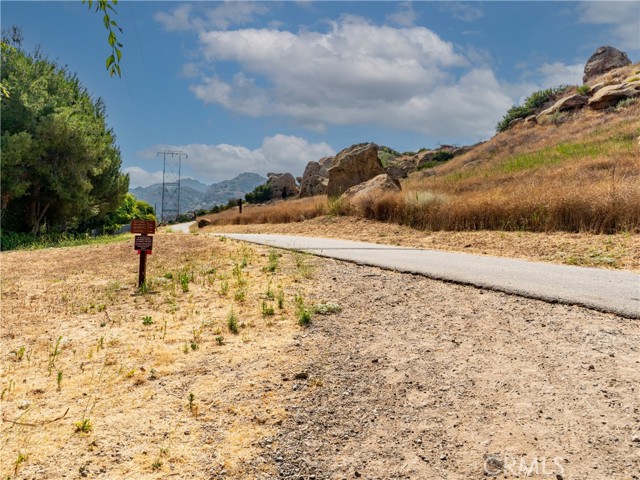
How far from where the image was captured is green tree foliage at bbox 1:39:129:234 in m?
19.0

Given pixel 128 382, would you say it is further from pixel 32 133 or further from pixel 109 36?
pixel 32 133

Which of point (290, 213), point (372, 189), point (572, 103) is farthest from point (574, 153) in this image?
point (572, 103)

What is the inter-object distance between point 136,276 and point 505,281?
7.26m

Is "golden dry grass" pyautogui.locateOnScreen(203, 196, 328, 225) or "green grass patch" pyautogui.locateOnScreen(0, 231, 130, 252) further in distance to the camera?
"golden dry grass" pyautogui.locateOnScreen(203, 196, 328, 225)

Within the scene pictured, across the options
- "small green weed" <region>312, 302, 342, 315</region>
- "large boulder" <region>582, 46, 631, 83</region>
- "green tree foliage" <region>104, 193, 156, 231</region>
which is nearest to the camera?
"small green weed" <region>312, 302, 342, 315</region>

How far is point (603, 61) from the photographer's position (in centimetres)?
4997

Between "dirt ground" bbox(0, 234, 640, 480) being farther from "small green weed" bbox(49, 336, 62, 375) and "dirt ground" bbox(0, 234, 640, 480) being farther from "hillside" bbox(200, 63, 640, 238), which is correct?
"hillside" bbox(200, 63, 640, 238)

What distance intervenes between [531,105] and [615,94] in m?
15.2

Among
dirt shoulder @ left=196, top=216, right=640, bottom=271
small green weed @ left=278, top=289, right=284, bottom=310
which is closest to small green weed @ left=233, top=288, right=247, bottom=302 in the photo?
small green weed @ left=278, top=289, right=284, bottom=310

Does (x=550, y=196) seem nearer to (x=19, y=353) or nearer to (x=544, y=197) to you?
(x=544, y=197)

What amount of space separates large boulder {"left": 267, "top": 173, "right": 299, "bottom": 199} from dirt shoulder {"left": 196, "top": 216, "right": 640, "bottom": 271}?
139 ft

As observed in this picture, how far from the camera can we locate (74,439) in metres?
→ 3.40

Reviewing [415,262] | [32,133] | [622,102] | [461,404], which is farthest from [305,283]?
[622,102]

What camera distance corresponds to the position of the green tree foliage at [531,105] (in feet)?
155
